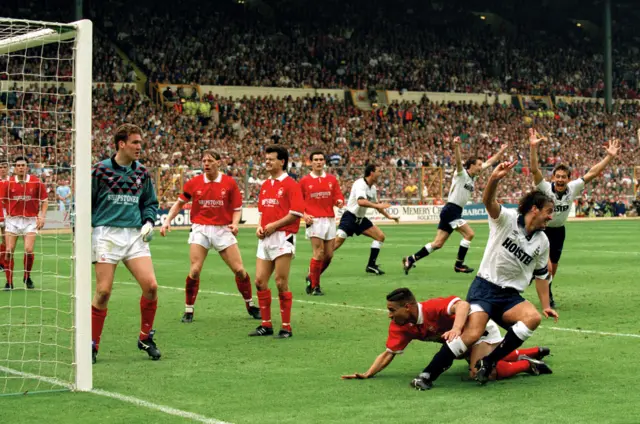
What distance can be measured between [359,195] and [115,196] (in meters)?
8.57

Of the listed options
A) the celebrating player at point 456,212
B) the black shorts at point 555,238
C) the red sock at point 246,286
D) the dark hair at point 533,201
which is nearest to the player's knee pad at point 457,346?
the dark hair at point 533,201

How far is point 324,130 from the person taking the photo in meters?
47.3

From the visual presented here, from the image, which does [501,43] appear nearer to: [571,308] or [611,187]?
[611,187]

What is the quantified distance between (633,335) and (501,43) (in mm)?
53104

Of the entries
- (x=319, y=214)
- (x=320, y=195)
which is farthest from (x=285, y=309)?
(x=320, y=195)

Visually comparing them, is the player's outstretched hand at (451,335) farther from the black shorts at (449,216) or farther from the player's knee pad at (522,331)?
the black shorts at (449,216)

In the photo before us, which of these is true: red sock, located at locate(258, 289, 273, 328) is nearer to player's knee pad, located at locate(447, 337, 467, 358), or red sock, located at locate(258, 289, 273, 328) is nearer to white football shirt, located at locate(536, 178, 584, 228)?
player's knee pad, located at locate(447, 337, 467, 358)

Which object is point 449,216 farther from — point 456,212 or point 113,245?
point 113,245

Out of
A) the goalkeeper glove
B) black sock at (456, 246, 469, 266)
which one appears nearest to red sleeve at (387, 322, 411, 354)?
the goalkeeper glove

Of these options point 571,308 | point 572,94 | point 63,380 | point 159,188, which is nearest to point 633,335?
point 571,308

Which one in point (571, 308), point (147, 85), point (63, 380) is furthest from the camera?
point (147, 85)

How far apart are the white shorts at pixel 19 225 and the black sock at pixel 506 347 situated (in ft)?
34.1

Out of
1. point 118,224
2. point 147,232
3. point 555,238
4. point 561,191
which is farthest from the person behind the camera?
point 555,238

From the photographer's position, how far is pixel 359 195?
17094 millimetres
